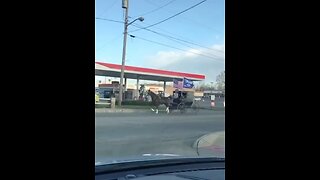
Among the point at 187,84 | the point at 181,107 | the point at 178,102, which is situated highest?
the point at 187,84

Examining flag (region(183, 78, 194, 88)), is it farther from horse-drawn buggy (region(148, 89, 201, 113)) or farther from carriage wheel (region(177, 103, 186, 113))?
carriage wheel (region(177, 103, 186, 113))

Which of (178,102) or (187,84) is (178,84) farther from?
(178,102)

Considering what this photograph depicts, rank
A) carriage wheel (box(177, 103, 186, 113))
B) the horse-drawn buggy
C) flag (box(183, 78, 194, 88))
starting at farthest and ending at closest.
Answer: flag (box(183, 78, 194, 88)) → the horse-drawn buggy → carriage wheel (box(177, 103, 186, 113))

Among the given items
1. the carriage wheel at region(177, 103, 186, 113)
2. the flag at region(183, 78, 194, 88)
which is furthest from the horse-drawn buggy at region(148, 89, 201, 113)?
the flag at region(183, 78, 194, 88)

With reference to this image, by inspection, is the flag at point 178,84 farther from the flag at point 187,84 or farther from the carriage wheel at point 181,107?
the carriage wheel at point 181,107

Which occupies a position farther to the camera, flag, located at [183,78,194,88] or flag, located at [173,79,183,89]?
flag, located at [173,79,183,89]

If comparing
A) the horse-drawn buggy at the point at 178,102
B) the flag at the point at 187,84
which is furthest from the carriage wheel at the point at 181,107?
the flag at the point at 187,84

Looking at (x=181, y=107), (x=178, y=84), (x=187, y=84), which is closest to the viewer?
(x=181, y=107)

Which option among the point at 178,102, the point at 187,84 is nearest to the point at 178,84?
the point at 187,84

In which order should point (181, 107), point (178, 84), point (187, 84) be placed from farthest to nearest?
Answer: point (178, 84) → point (187, 84) → point (181, 107)

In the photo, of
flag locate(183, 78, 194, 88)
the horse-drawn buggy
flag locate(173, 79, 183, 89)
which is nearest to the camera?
the horse-drawn buggy
